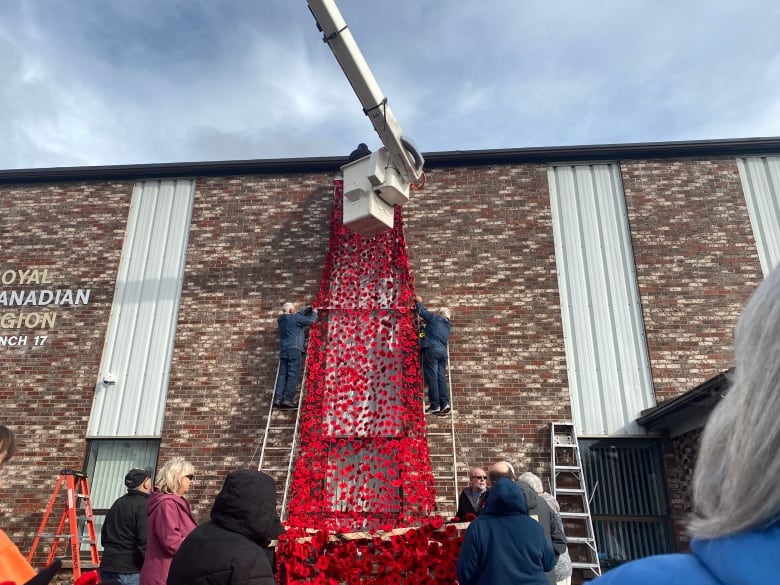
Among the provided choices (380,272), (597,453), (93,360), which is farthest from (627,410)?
(93,360)

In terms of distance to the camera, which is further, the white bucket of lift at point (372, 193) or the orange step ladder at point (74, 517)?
the white bucket of lift at point (372, 193)

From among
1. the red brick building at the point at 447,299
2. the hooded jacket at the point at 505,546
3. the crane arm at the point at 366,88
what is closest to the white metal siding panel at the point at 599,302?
the red brick building at the point at 447,299

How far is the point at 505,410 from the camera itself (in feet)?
29.0

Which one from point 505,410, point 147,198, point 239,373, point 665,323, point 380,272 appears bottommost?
point 505,410

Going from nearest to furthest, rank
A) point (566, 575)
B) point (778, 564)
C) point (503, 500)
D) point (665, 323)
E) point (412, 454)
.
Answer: point (778, 564) → point (503, 500) → point (566, 575) → point (412, 454) → point (665, 323)

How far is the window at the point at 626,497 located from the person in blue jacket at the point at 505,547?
4810 millimetres

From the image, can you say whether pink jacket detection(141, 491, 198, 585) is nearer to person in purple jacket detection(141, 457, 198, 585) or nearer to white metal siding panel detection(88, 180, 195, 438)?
person in purple jacket detection(141, 457, 198, 585)

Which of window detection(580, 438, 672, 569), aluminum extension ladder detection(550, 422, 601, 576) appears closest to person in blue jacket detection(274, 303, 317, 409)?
aluminum extension ladder detection(550, 422, 601, 576)

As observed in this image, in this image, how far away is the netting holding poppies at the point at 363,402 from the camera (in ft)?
27.1

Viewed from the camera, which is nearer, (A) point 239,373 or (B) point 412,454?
(B) point 412,454

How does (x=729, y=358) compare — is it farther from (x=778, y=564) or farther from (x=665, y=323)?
(x=778, y=564)

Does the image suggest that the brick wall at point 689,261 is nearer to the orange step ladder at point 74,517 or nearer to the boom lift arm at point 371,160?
the boom lift arm at point 371,160

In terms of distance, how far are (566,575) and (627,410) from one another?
3.76m

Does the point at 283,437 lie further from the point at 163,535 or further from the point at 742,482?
the point at 742,482
